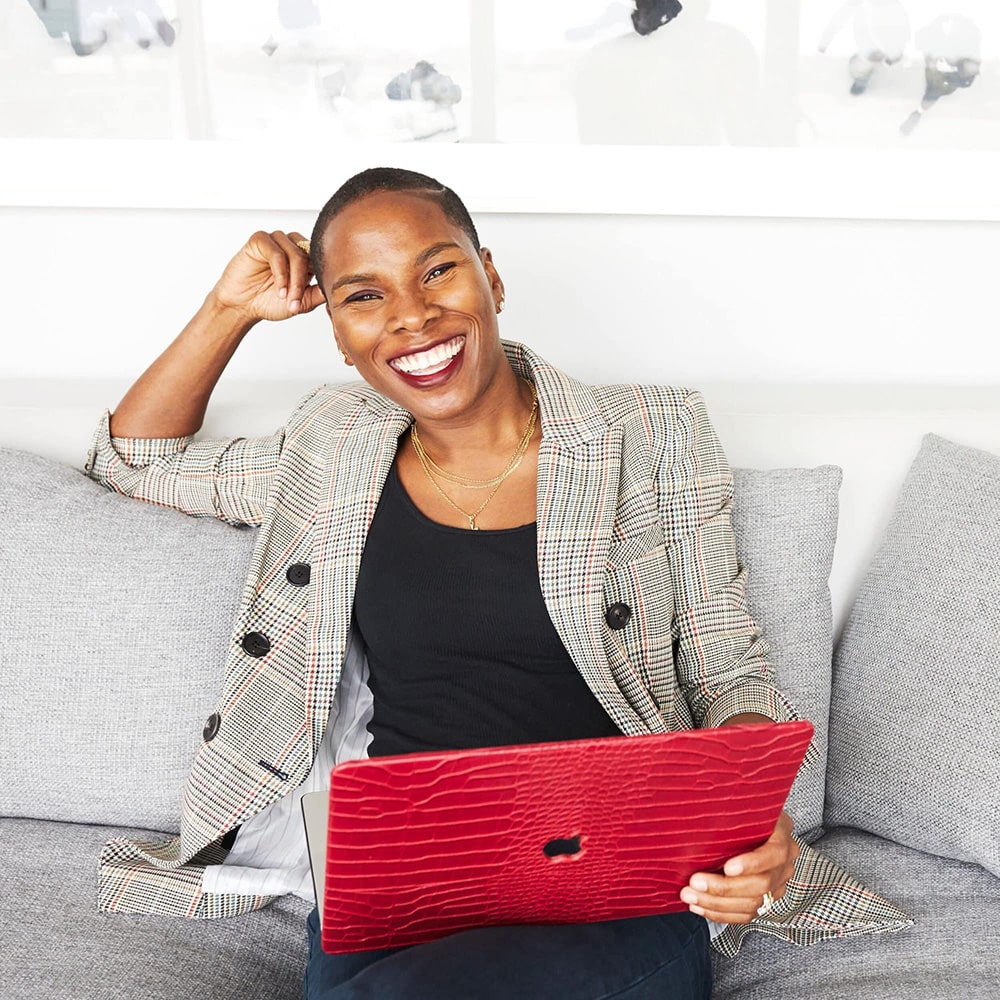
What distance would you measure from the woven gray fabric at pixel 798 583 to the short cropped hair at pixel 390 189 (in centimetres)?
52

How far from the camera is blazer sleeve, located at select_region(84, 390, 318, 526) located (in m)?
1.55

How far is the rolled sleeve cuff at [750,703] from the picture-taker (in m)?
1.34

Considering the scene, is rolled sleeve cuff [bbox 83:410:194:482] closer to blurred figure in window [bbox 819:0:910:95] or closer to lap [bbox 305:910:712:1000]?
lap [bbox 305:910:712:1000]

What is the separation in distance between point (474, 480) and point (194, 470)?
401mm

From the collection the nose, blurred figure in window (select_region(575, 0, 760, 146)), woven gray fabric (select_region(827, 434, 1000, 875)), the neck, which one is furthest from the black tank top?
blurred figure in window (select_region(575, 0, 760, 146))

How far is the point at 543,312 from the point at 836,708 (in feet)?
2.55

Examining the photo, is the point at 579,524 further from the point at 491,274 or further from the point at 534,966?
the point at 534,966

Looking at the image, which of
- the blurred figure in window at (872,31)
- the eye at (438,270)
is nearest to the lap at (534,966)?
the eye at (438,270)

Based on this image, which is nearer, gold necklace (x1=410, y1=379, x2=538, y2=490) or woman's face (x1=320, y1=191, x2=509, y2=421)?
woman's face (x1=320, y1=191, x2=509, y2=421)

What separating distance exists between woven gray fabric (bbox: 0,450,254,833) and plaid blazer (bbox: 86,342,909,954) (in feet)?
0.22

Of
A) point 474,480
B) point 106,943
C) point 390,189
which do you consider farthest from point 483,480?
point 106,943

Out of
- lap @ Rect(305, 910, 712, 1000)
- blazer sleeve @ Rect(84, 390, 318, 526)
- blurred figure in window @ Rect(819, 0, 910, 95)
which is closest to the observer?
lap @ Rect(305, 910, 712, 1000)

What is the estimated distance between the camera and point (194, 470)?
1573 millimetres

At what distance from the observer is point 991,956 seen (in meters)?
1.28
